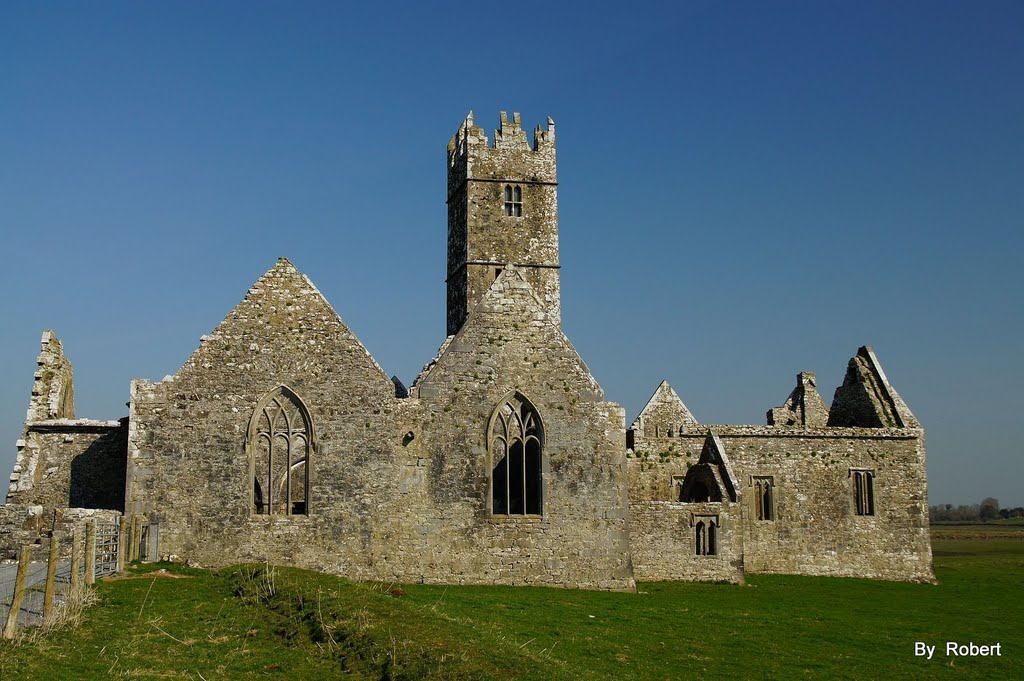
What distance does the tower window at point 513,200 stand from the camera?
40828mm

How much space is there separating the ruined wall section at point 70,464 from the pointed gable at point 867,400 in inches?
1022

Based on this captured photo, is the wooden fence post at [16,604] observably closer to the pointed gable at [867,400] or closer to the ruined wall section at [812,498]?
the ruined wall section at [812,498]

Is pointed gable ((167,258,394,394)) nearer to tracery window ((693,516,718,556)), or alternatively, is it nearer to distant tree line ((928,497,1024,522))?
tracery window ((693,516,718,556))

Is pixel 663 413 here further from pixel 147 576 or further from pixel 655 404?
pixel 147 576

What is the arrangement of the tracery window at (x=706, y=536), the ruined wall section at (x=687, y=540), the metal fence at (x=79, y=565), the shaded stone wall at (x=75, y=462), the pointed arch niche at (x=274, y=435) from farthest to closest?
the tracery window at (x=706, y=536) → the ruined wall section at (x=687, y=540) → the shaded stone wall at (x=75, y=462) → the pointed arch niche at (x=274, y=435) → the metal fence at (x=79, y=565)

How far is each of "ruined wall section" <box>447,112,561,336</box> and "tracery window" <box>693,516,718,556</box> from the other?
38.2 ft

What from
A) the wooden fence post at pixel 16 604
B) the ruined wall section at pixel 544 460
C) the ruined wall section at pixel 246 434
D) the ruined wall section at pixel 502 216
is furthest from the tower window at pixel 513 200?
the wooden fence post at pixel 16 604

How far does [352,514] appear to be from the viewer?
26188 millimetres

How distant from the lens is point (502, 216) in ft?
133

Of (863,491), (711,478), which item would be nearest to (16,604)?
(711,478)

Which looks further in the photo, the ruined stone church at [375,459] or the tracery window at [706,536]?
the tracery window at [706,536]

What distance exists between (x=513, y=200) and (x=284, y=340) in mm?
16418

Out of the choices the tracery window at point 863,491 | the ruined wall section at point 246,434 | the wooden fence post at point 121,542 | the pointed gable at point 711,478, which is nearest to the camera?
the wooden fence post at point 121,542

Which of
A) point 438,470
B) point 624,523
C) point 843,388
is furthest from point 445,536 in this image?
point 843,388
